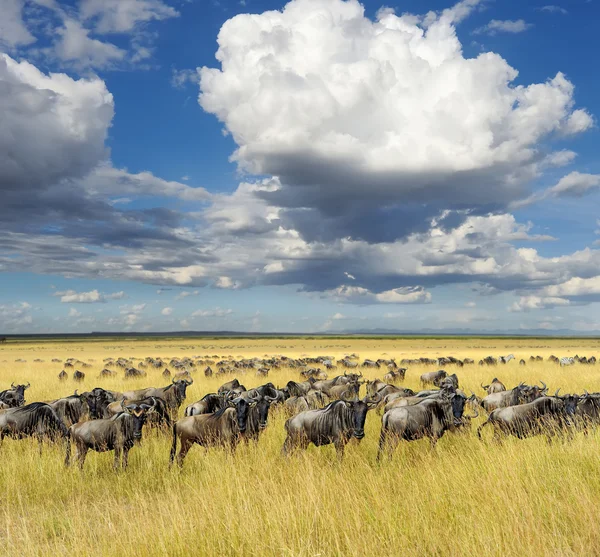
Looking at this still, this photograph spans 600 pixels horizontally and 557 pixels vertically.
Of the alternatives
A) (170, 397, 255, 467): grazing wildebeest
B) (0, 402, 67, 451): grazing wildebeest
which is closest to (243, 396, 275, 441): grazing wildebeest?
(170, 397, 255, 467): grazing wildebeest

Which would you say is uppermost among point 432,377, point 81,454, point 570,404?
point 570,404

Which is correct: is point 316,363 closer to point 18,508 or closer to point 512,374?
point 512,374

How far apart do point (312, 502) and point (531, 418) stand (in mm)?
6500

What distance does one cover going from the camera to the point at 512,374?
88.8 ft

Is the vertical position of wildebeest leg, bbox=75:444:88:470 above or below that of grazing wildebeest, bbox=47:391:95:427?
below

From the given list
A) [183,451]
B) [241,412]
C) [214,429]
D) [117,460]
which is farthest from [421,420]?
[117,460]

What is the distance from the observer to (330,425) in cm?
940

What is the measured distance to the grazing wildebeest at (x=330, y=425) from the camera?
9.12 metres

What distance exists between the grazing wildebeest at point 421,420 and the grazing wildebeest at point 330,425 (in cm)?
57

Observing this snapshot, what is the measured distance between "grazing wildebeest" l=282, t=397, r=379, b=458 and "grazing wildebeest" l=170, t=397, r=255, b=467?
1053mm

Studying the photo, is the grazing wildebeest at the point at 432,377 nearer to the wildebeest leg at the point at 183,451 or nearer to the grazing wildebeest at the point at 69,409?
the wildebeest leg at the point at 183,451

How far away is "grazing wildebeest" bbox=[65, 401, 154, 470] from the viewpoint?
9.27 metres

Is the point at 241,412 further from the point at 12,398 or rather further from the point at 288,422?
the point at 12,398

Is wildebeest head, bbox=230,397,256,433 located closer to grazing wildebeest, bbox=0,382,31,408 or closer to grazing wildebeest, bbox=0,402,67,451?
grazing wildebeest, bbox=0,402,67,451
